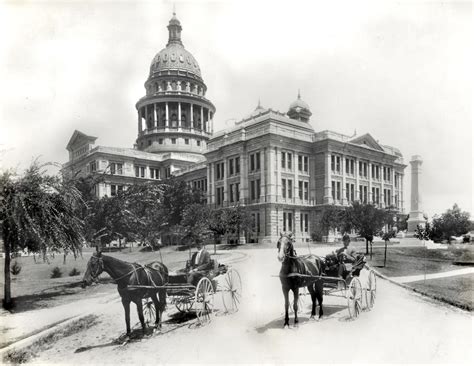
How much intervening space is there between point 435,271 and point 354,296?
495 inches

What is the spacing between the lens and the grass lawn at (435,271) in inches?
498

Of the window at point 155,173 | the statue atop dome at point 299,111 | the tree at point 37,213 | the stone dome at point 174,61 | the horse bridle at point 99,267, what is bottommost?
the horse bridle at point 99,267

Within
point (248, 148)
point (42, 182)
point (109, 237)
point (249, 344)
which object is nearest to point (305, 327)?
point (249, 344)

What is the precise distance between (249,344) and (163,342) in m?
1.86

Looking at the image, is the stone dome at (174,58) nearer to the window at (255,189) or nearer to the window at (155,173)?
the window at (155,173)

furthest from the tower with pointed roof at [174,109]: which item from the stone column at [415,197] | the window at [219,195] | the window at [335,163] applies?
the stone column at [415,197]

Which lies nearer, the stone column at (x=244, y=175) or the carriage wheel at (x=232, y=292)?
the carriage wheel at (x=232, y=292)

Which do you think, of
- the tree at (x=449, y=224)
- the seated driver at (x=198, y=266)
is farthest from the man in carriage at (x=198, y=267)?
the tree at (x=449, y=224)

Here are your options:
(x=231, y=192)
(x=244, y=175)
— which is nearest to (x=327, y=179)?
(x=244, y=175)

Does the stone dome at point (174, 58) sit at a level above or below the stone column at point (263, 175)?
above

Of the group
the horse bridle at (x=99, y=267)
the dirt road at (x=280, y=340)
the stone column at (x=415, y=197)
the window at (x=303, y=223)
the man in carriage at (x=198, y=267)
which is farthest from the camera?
the window at (x=303, y=223)

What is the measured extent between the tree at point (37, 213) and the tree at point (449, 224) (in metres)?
37.7

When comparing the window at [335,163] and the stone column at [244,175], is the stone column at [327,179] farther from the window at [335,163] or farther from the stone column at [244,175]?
the stone column at [244,175]

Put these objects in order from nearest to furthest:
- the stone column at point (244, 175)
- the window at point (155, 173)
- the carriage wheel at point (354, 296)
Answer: the carriage wheel at point (354, 296)
the stone column at point (244, 175)
the window at point (155, 173)
